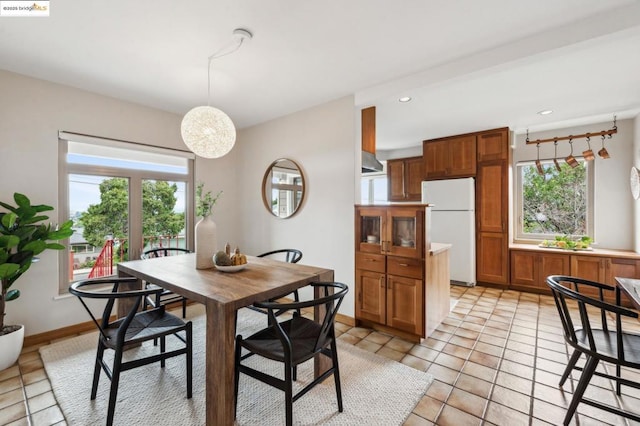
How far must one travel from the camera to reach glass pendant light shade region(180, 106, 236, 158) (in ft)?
6.97

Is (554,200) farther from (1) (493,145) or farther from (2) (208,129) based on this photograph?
(2) (208,129)

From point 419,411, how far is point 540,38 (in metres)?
2.74

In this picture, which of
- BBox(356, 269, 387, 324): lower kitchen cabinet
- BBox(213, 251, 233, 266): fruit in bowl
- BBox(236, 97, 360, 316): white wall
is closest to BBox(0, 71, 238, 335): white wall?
BBox(236, 97, 360, 316): white wall

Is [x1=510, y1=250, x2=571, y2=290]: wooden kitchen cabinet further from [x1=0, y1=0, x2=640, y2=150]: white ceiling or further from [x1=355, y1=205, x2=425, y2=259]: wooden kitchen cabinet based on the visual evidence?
[x1=355, y1=205, x2=425, y2=259]: wooden kitchen cabinet

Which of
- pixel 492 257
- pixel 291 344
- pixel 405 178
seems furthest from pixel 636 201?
pixel 291 344

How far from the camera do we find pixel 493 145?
4.28 metres

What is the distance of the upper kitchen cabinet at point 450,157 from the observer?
448 cm

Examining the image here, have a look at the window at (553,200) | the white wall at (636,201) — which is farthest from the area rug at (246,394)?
the window at (553,200)

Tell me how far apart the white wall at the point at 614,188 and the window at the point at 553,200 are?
0.41 ft

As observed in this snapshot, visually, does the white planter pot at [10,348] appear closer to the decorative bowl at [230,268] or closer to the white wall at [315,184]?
the decorative bowl at [230,268]

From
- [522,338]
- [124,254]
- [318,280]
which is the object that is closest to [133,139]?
[124,254]

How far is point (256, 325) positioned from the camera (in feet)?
9.74

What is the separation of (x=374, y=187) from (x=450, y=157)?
71.7 inches

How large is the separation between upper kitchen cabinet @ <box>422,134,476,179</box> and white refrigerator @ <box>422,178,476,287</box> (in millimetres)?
187
